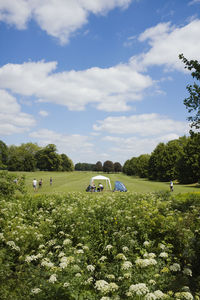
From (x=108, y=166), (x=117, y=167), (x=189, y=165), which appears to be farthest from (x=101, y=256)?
(x=117, y=167)

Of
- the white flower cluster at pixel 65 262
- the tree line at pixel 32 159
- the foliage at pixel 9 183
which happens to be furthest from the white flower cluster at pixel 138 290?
the tree line at pixel 32 159

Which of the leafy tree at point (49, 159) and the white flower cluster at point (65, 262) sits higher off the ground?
the leafy tree at point (49, 159)

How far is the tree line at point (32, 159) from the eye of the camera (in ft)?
306

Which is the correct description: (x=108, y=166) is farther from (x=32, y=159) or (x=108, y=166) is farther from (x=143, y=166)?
(x=143, y=166)

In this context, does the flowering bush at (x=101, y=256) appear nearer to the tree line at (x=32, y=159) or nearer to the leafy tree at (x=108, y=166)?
the tree line at (x=32, y=159)

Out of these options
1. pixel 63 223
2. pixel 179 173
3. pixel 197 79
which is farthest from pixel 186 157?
pixel 63 223

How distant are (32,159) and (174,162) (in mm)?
59583

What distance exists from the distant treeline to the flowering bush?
1050 inches

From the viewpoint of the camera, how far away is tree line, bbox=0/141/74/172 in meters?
93.1

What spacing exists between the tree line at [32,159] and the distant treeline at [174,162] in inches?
1500

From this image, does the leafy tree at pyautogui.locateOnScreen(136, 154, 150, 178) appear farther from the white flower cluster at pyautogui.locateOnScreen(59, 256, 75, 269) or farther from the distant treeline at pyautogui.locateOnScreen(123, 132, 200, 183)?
the white flower cluster at pyautogui.locateOnScreen(59, 256, 75, 269)

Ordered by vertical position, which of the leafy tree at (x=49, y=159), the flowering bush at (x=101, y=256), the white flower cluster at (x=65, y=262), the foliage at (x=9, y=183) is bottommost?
the flowering bush at (x=101, y=256)

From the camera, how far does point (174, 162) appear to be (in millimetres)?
55000

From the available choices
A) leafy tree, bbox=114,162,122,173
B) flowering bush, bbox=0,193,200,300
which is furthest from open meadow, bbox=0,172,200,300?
leafy tree, bbox=114,162,122,173
